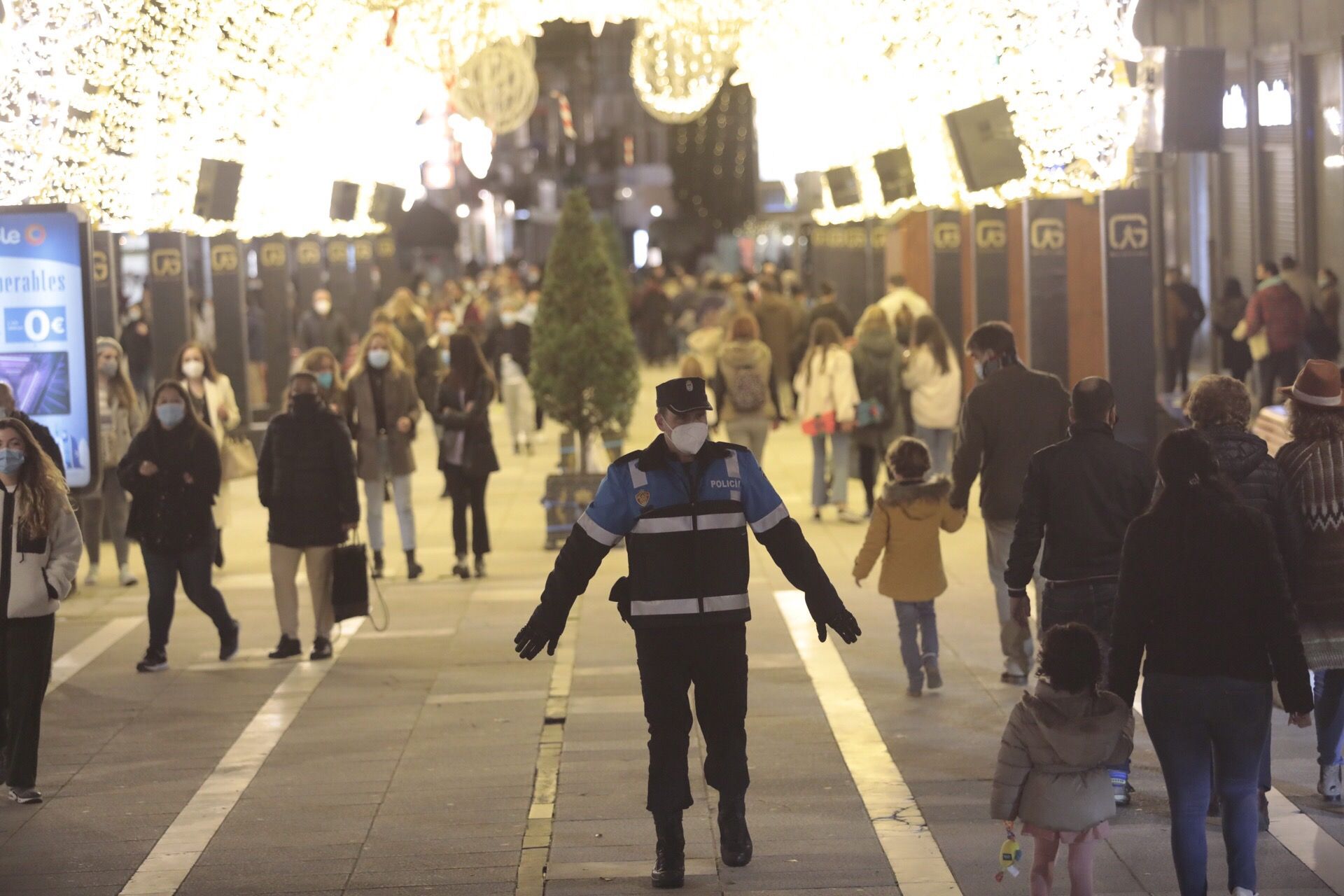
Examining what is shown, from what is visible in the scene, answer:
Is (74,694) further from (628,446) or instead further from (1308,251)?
(1308,251)

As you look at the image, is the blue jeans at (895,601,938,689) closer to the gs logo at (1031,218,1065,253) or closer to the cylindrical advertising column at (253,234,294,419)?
the gs logo at (1031,218,1065,253)

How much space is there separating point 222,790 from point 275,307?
17.7 metres

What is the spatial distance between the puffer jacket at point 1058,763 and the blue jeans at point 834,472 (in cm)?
1053

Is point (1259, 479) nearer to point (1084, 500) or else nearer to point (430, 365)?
point (1084, 500)

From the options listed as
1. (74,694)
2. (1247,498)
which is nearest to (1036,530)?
(1247,498)

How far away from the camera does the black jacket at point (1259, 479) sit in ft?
22.9

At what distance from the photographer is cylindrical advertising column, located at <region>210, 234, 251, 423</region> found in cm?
2167

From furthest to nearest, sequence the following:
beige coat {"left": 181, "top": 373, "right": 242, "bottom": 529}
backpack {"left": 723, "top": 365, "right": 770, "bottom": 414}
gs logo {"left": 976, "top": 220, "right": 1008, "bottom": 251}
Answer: gs logo {"left": 976, "top": 220, "right": 1008, "bottom": 251} < backpack {"left": 723, "top": 365, "right": 770, "bottom": 414} < beige coat {"left": 181, "top": 373, "right": 242, "bottom": 529}

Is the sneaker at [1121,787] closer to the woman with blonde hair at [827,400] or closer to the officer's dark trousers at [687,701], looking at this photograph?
the officer's dark trousers at [687,701]

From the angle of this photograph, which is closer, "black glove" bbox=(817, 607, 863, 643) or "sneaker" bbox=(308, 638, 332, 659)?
"black glove" bbox=(817, 607, 863, 643)

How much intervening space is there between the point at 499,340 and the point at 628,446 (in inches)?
137

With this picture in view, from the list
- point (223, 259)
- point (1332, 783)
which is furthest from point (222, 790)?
point (223, 259)

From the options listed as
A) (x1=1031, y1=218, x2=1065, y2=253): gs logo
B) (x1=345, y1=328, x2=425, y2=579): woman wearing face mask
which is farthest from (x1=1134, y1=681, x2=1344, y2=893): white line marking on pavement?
(x1=345, y1=328, x2=425, y2=579): woman wearing face mask

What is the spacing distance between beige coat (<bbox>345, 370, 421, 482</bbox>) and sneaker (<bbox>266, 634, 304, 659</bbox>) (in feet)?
9.54
